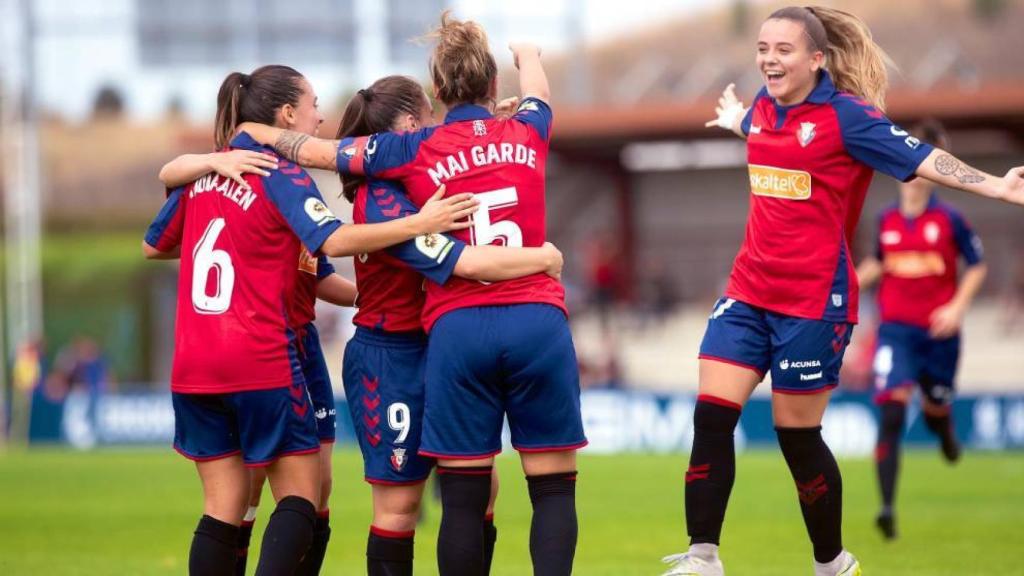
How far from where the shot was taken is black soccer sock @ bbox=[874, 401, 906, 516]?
31.7ft

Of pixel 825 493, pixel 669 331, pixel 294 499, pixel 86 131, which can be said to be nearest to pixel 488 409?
pixel 294 499

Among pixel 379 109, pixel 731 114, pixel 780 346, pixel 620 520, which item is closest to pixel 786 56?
pixel 731 114

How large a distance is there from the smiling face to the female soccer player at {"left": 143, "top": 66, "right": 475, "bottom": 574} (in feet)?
5.16

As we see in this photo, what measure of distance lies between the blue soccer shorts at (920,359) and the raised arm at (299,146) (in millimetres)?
5721

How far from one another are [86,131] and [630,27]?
1527 cm

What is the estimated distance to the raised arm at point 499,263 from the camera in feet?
18.2

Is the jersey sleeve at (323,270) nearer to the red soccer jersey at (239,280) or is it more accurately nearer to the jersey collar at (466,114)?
the red soccer jersey at (239,280)

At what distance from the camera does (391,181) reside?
5.80 meters

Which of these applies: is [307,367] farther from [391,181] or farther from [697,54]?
[697,54]

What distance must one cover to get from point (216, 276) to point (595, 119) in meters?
22.4

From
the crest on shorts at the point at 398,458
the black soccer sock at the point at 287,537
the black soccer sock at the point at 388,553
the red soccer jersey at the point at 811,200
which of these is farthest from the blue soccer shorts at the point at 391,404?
the red soccer jersey at the point at 811,200

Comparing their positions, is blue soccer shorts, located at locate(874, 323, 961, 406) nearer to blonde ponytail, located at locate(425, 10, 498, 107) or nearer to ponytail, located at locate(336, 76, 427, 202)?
ponytail, located at locate(336, 76, 427, 202)

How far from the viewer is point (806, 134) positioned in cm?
626

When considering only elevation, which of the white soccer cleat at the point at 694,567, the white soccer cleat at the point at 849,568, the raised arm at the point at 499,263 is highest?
the raised arm at the point at 499,263
